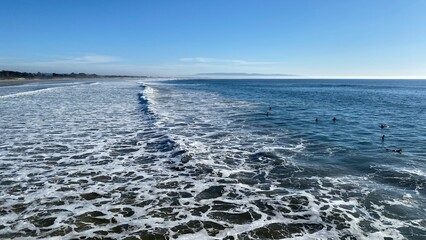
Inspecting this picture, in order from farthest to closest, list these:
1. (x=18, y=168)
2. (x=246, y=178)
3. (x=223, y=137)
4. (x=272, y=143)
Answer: (x=223, y=137) < (x=272, y=143) < (x=18, y=168) < (x=246, y=178)

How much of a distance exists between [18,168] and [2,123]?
1510 centimetres

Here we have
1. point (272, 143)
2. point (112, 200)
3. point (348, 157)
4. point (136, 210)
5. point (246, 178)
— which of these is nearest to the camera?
point (136, 210)

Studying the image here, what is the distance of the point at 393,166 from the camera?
14.2m

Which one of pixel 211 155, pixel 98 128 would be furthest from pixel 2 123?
pixel 211 155

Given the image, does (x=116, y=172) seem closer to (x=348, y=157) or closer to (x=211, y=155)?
(x=211, y=155)

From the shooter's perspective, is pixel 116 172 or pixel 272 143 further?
pixel 272 143

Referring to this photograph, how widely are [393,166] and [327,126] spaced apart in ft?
37.5

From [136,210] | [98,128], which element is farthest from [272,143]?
[98,128]

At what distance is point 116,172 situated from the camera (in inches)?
518

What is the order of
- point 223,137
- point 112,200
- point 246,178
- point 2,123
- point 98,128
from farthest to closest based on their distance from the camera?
point 2,123
point 98,128
point 223,137
point 246,178
point 112,200

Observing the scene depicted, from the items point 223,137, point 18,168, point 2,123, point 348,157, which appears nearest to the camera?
point 18,168

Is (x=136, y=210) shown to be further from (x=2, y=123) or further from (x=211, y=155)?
(x=2, y=123)

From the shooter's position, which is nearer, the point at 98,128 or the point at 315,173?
the point at 315,173

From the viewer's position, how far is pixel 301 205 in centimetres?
1012
